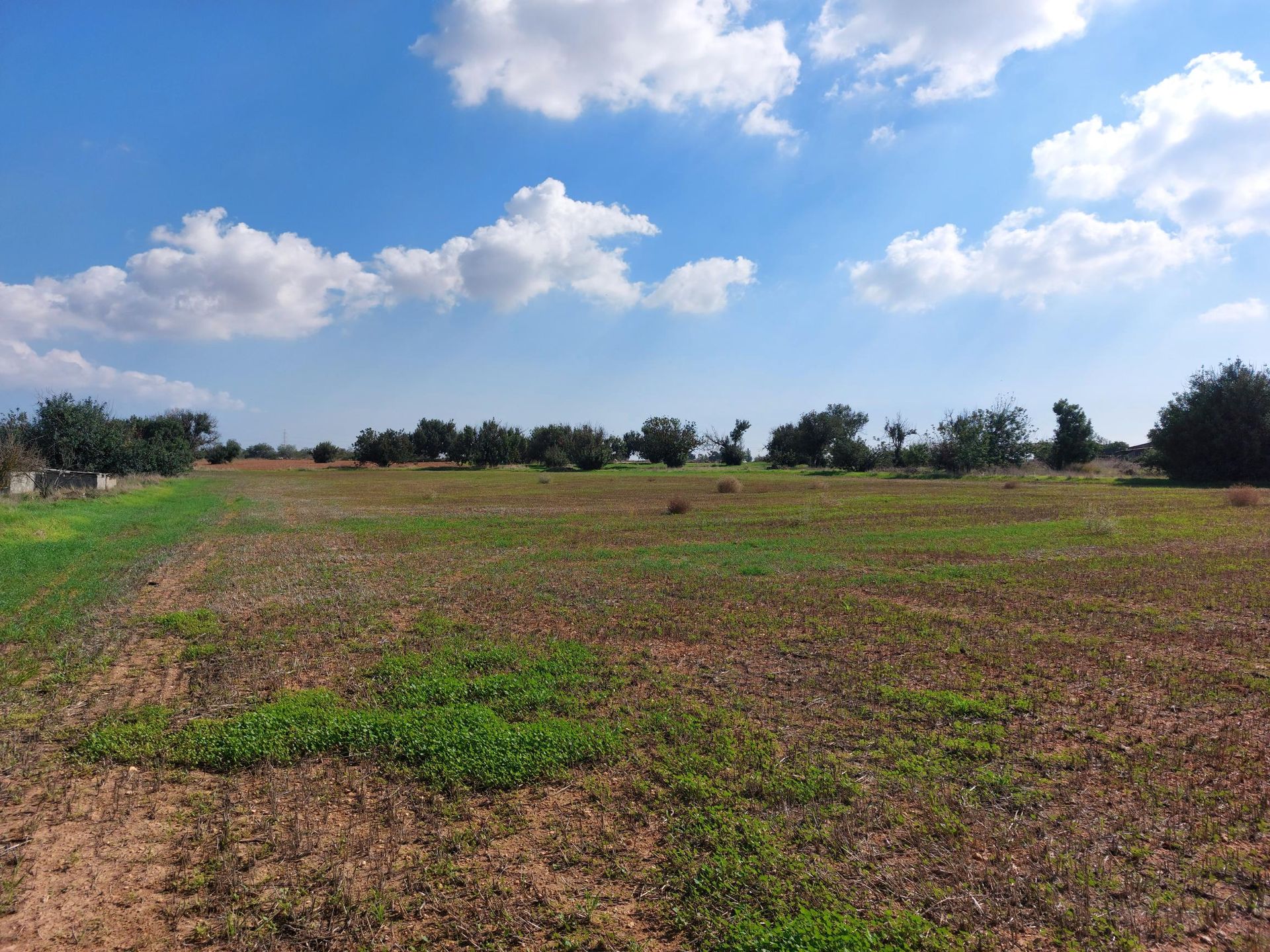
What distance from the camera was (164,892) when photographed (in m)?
3.23

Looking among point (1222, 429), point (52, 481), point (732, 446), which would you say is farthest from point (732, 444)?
point (52, 481)

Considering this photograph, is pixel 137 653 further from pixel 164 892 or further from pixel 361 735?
pixel 164 892

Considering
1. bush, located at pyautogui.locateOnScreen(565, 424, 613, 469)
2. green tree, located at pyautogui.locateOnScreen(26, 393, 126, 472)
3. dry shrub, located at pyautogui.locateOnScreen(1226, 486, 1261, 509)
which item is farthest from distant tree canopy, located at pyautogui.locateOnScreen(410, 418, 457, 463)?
dry shrub, located at pyautogui.locateOnScreen(1226, 486, 1261, 509)

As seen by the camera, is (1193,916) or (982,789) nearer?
(1193,916)

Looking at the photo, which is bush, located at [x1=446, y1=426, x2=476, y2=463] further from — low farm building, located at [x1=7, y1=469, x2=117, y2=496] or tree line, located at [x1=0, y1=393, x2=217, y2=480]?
low farm building, located at [x1=7, y1=469, x2=117, y2=496]

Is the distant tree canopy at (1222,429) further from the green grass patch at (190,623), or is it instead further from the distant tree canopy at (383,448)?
the distant tree canopy at (383,448)

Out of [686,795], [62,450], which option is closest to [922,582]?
[686,795]

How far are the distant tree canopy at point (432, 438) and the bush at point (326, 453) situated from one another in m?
18.5

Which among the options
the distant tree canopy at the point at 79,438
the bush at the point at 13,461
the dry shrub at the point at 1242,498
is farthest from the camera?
the distant tree canopy at the point at 79,438

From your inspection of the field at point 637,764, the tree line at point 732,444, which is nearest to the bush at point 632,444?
the tree line at point 732,444

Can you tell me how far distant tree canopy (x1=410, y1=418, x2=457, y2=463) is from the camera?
10500cm

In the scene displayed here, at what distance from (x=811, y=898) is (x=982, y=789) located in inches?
68.6

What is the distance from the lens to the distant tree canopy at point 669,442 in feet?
329

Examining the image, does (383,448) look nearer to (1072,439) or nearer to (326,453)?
(326,453)
